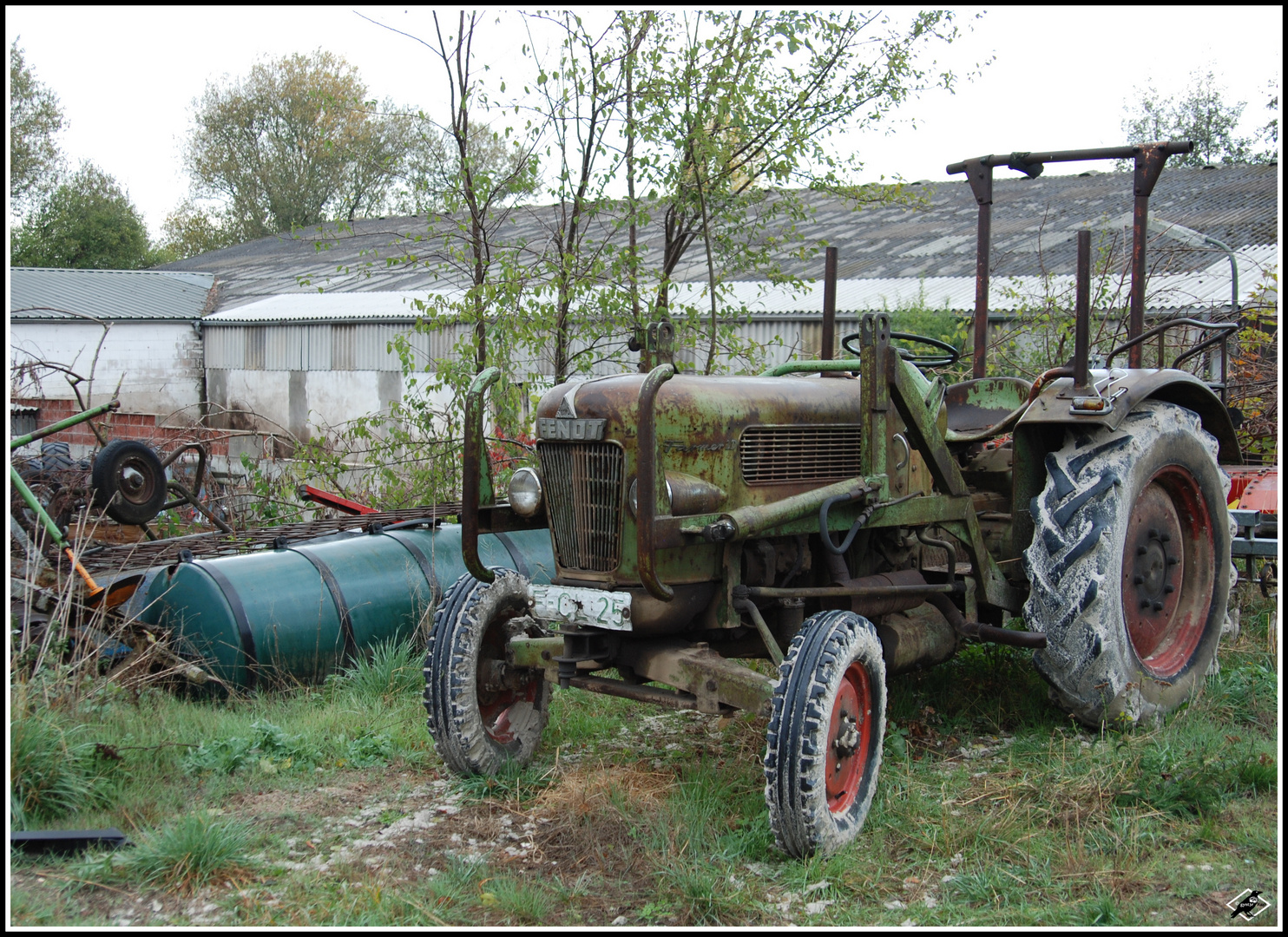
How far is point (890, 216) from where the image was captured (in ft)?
67.2

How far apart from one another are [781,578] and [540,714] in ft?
3.79

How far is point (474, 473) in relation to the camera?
151 inches

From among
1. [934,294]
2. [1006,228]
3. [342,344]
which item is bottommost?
[342,344]

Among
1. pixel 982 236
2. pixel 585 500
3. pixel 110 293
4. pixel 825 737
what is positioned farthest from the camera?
pixel 110 293

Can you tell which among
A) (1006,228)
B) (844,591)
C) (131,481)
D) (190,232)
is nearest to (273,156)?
(190,232)

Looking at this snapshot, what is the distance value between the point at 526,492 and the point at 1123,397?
2516 mm

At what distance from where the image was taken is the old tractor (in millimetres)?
3506

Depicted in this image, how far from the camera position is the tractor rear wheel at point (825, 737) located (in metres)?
3.26

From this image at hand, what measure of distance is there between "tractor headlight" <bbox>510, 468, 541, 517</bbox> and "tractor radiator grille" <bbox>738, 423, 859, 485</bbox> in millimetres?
738

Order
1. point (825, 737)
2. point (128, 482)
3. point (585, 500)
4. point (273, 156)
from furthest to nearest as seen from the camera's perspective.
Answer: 1. point (273, 156)
2. point (128, 482)
3. point (585, 500)
4. point (825, 737)

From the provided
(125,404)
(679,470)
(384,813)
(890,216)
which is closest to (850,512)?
(679,470)

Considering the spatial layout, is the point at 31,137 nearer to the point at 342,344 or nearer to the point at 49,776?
the point at 342,344

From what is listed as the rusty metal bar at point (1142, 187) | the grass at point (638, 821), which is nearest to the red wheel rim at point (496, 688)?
the grass at point (638, 821)

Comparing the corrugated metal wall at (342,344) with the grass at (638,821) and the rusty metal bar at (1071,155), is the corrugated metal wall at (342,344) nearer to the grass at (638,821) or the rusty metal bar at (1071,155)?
the rusty metal bar at (1071,155)
